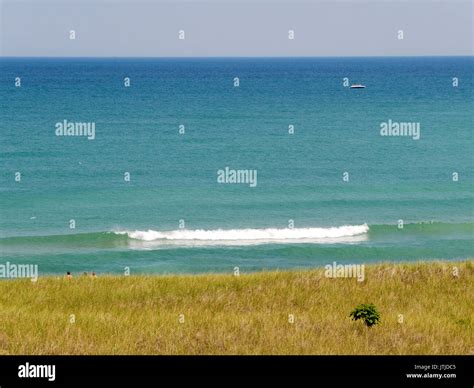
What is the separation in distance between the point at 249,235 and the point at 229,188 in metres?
15.0

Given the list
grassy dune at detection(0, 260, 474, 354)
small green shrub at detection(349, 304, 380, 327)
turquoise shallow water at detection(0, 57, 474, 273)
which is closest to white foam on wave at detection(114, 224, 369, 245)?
turquoise shallow water at detection(0, 57, 474, 273)

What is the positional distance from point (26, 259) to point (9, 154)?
1459 inches

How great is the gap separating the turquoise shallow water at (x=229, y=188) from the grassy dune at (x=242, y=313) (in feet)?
59.1

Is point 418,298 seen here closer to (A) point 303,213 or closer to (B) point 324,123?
(A) point 303,213

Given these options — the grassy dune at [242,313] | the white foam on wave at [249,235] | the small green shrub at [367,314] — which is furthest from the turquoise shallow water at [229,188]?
the small green shrub at [367,314]

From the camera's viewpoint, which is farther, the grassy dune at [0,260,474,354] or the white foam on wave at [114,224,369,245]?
the white foam on wave at [114,224,369,245]

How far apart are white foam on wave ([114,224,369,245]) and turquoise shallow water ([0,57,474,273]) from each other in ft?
0.39

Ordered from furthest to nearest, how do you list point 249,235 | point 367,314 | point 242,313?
1. point 249,235
2. point 242,313
3. point 367,314

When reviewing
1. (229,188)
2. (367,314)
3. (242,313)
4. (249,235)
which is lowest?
(367,314)

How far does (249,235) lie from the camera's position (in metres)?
44.8

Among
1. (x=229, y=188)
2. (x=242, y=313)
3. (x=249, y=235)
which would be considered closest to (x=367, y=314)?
(x=242, y=313)

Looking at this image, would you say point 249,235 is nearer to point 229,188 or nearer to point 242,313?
point 229,188

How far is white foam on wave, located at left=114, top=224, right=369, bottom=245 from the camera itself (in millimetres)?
44312

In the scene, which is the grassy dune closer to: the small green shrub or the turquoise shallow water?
the small green shrub
